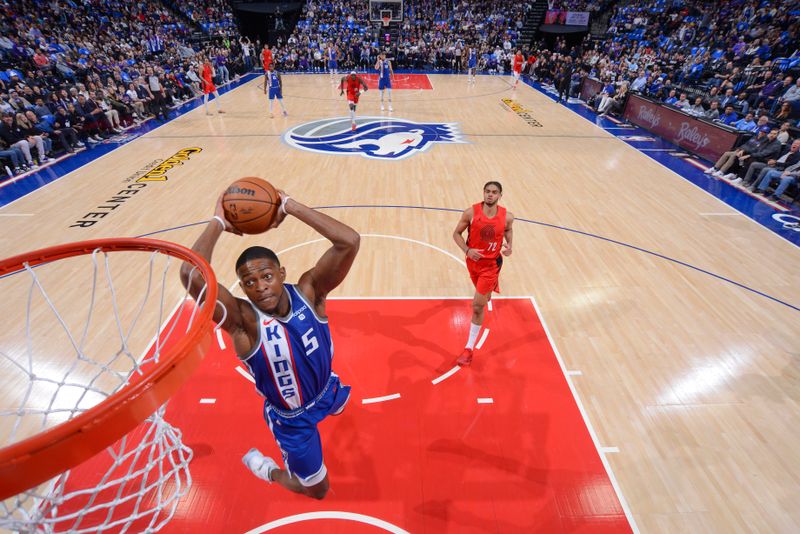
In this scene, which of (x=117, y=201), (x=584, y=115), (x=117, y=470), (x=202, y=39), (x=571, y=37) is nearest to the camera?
(x=117, y=470)

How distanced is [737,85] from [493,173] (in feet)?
32.1

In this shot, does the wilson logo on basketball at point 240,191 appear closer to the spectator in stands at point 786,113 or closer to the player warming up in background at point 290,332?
the player warming up in background at point 290,332

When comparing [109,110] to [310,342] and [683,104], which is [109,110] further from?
[683,104]

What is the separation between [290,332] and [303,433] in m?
0.77

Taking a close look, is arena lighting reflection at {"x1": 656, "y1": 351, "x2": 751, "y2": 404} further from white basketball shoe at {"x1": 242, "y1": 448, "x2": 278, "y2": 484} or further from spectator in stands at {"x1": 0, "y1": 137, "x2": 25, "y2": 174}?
spectator in stands at {"x1": 0, "y1": 137, "x2": 25, "y2": 174}

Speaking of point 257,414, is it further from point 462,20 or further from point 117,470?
point 462,20

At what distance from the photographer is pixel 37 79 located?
13.1m

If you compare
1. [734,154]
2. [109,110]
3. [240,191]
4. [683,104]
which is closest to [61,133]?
[109,110]

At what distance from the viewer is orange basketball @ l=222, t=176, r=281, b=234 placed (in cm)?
226

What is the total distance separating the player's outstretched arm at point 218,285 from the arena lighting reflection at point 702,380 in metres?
4.02

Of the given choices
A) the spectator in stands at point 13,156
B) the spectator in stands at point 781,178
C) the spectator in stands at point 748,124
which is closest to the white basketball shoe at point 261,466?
the spectator in stands at point 781,178

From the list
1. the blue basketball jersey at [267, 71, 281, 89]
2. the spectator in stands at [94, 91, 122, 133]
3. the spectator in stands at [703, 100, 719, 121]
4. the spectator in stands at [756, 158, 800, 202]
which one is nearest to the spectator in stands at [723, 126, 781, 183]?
the spectator in stands at [756, 158, 800, 202]

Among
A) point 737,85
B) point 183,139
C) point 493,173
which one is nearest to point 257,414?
point 493,173

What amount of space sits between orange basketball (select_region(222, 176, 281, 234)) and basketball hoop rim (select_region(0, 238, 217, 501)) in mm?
415
